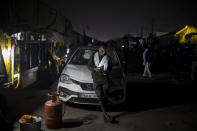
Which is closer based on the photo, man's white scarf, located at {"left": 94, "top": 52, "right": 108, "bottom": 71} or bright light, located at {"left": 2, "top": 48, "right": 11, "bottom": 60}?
man's white scarf, located at {"left": 94, "top": 52, "right": 108, "bottom": 71}

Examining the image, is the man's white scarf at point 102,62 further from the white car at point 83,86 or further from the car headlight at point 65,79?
the car headlight at point 65,79

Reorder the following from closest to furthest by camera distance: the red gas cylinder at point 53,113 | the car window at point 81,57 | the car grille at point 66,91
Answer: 1. the red gas cylinder at point 53,113
2. the car grille at point 66,91
3. the car window at point 81,57

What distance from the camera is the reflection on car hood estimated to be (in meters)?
6.86

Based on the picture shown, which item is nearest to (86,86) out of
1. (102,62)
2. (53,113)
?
(102,62)

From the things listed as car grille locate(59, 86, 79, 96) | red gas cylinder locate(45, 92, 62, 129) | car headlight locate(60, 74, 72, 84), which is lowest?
red gas cylinder locate(45, 92, 62, 129)

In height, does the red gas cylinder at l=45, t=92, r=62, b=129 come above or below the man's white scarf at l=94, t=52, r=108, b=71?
below

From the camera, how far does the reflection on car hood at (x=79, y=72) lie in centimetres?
686

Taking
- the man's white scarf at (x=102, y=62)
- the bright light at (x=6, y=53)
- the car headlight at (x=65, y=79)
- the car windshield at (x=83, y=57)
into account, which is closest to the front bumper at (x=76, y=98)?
the car headlight at (x=65, y=79)

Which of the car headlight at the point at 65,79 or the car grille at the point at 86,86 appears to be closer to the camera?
the car grille at the point at 86,86

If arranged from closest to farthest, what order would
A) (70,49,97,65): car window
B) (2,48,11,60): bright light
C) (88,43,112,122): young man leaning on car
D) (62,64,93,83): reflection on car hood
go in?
(88,43,112,122): young man leaning on car, (2,48,11,60): bright light, (62,64,93,83): reflection on car hood, (70,49,97,65): car window

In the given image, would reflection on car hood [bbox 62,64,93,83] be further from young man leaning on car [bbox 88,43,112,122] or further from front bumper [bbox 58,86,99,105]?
young man leaning on car [bbox 88,43,112,122]

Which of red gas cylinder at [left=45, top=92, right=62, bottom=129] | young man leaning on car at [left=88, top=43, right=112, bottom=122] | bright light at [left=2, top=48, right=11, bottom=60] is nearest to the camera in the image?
red gas cylinder at [left=45, top=92, right=62, bottom=129]

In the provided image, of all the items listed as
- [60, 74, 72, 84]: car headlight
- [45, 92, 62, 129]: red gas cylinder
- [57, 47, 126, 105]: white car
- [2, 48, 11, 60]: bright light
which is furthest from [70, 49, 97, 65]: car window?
[45, 92, 62, 129]: red gas cylinder

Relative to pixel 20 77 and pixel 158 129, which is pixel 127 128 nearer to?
pixel 158 129
